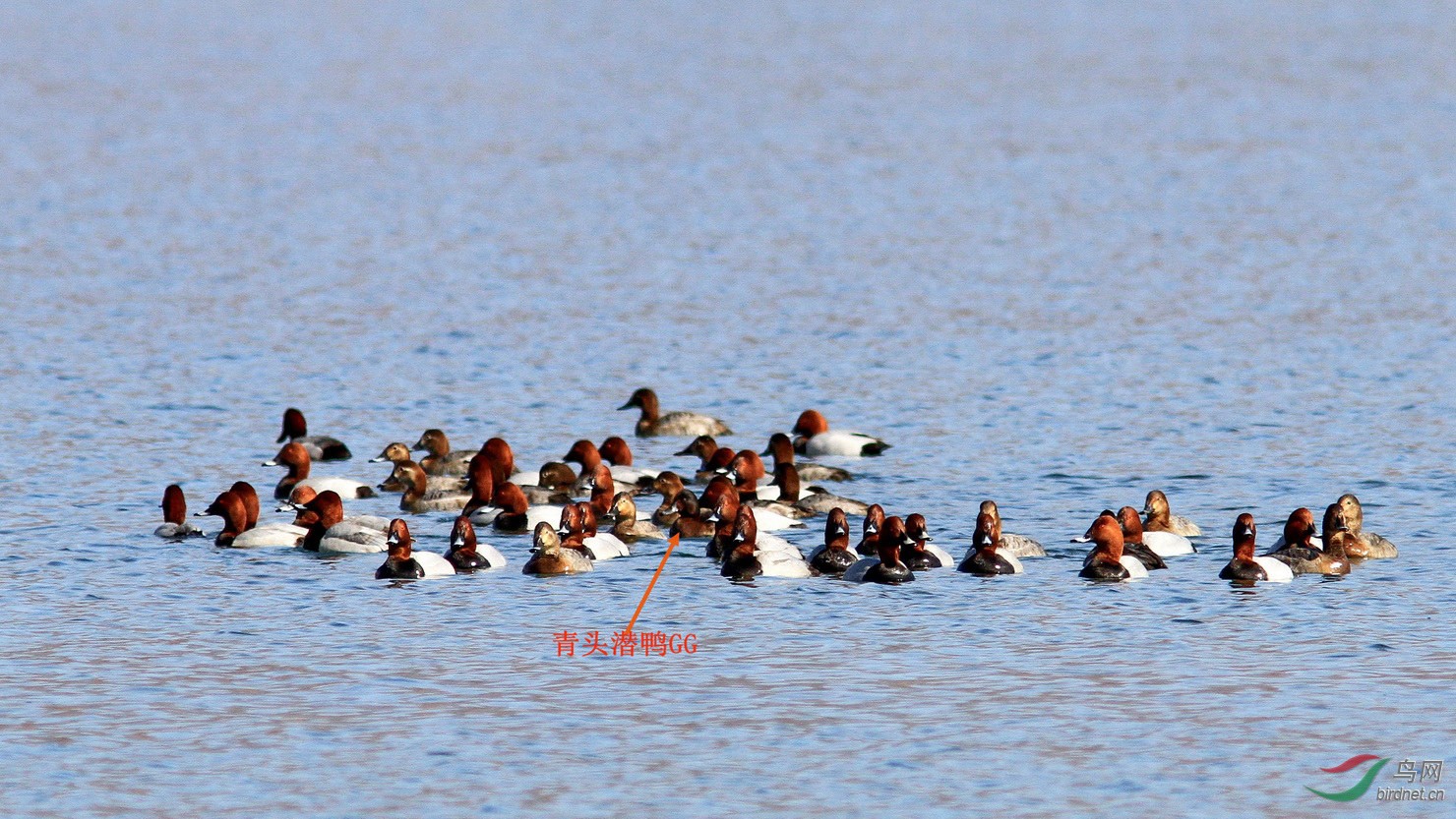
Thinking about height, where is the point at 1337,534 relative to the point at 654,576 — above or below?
above

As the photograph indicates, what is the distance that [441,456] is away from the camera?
102 ft

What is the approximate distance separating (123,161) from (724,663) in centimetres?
5363

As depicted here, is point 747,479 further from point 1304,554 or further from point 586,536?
point 1304,554

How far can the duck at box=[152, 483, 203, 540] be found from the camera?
2652cm

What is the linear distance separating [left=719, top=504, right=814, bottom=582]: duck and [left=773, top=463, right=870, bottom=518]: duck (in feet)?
10.5

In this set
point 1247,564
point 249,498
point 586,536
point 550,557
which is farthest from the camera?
point 249,498

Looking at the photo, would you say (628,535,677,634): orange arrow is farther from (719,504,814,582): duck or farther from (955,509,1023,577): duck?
(955,509,1023,577): duck

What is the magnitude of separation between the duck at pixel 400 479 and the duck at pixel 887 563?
707 cm

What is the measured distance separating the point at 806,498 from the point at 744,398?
8464 mm

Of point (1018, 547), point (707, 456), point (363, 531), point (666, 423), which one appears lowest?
→ point (363, 531)

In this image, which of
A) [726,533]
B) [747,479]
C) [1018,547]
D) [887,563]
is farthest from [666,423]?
[887,563]

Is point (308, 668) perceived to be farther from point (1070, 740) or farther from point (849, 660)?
point (1070, 740)

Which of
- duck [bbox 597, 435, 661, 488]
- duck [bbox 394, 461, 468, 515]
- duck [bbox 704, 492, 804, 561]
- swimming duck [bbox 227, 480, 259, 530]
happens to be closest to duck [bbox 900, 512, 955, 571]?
duck [bbox 704, 492, 804, 561]

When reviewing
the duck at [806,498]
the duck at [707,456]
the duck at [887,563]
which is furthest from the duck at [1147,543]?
the duck at [707,456]
